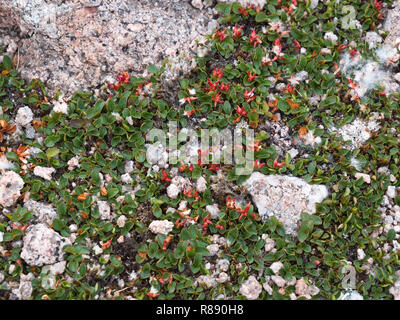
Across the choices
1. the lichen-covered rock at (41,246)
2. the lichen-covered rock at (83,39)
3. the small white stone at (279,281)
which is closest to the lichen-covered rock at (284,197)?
the small white stone at (279,281)

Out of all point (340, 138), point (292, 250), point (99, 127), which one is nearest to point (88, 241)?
point (99, 127)

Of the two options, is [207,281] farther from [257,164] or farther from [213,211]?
[257,164]

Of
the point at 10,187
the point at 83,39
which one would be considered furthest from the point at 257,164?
the point at 10,187

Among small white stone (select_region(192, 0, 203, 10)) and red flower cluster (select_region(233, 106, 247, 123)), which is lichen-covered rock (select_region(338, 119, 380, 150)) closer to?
red flower cluster (select_region(233, 106, 247, 123))

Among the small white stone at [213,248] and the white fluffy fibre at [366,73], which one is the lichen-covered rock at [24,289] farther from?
the white fluffy fibre at [366,73]

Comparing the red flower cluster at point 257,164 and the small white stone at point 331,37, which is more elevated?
the small white stone at point 331,37

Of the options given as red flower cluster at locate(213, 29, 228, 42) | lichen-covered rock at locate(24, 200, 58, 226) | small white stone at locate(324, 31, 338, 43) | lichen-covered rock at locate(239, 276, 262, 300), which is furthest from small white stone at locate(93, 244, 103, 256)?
small white stone at locate(324, 31, 338, 43)
